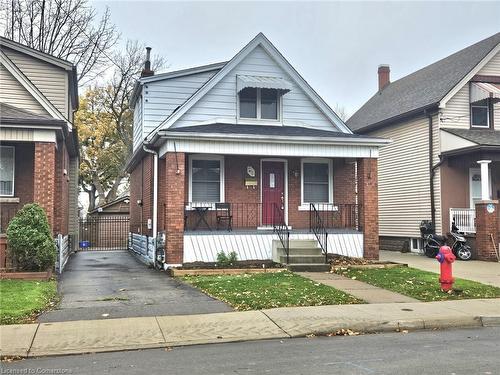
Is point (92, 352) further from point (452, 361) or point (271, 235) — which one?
point (271, 235)

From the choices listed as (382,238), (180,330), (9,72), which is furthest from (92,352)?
(382,238)

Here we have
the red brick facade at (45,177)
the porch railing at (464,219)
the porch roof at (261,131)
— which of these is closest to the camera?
the red brick facade at (45,177)

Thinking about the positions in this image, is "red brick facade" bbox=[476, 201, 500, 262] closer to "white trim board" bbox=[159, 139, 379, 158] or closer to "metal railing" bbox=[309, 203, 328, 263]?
"white trim board" bbox=[159, 139, 379, 158]

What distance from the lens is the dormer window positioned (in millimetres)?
18141

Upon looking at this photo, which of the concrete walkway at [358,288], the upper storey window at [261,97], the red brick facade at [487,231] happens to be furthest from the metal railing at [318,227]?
the red brick facade at [487,231]

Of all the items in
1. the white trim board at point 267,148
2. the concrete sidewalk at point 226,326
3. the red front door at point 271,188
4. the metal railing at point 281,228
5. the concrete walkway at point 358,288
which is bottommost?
the concrete sidewalk at point 226,326

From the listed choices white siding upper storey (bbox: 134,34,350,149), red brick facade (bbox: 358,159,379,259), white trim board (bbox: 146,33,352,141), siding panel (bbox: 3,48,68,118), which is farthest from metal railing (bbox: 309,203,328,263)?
siding panel (bbox: 3,48,68,118)

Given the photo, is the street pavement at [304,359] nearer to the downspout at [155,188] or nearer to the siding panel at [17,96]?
the downspout at [155,188]

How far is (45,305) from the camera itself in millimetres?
9539

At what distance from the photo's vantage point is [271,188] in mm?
17562

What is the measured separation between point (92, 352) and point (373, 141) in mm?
11704

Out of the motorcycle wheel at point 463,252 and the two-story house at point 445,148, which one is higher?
the two-story house at point 445,148

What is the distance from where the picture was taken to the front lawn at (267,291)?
993 cm

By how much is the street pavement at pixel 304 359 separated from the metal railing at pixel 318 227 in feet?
24.6
